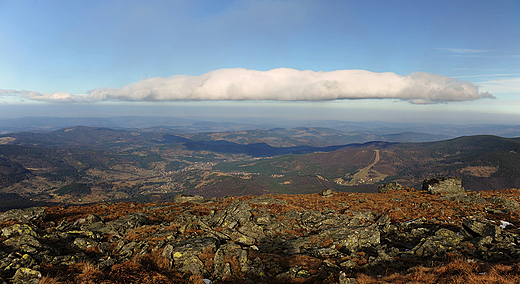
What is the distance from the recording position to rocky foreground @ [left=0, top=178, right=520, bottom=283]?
14094mm

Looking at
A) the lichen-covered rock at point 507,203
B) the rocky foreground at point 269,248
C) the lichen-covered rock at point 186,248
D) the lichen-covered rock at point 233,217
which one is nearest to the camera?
the rocky foreground at point 269,248

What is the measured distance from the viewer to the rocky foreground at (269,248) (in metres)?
14.1

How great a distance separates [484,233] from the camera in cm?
1962

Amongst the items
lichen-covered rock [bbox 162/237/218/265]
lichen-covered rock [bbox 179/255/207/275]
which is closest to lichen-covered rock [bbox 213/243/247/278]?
lichen-covered rock [bbox 179/255/207/275]

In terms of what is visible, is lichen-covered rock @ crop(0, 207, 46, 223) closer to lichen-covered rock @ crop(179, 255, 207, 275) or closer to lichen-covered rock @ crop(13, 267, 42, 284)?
lichen-covered rock @ crop(13, 267, 42, 284)

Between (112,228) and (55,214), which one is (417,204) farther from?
(55,214)

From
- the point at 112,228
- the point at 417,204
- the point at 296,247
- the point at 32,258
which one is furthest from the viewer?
the point at 417,204

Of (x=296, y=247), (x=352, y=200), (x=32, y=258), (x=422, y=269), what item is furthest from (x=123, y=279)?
(x=352, y=200)

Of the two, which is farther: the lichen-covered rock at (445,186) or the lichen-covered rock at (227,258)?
the lichen-covered rock at (445,186)

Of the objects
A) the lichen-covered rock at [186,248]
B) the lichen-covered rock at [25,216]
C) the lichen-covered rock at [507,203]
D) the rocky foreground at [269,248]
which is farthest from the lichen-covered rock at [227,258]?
the lichen-covered rock at [507,203]

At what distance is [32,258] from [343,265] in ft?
71.6

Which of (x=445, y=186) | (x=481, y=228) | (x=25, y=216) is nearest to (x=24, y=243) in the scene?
(x=25, y=216)

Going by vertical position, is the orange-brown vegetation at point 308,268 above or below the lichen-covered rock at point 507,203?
above

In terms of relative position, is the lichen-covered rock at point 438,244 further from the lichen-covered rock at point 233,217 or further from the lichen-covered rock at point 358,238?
the lichen-covered rock at point 233,217
